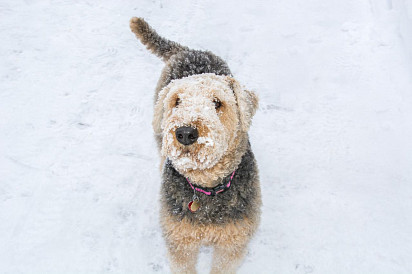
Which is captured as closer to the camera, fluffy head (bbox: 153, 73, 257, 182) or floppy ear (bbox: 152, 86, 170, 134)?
fluffy head (bbox: 153, 73, 257, 182)

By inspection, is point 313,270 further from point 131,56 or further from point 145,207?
point 131,56

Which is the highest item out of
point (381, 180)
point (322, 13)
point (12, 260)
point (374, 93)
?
point (322, 13)

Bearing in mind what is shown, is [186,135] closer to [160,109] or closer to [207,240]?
[160,109]

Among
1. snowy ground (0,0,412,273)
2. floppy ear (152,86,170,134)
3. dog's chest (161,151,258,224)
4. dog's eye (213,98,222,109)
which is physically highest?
dog's eye (213,98,222,109)

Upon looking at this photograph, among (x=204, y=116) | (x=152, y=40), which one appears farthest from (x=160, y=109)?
(x=152, y=40)

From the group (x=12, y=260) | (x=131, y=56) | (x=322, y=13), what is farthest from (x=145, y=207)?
(x=322, y=13)

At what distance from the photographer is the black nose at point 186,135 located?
200 cm

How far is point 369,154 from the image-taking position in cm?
430

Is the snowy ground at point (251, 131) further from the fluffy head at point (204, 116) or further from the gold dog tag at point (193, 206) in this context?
the fluffy head at point (204, 116)

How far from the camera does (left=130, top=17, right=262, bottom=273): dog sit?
212cm

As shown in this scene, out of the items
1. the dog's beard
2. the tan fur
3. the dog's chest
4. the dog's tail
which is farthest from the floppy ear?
the dog's tail

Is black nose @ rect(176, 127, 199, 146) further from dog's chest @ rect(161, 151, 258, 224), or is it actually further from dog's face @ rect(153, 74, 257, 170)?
dog's chest @ rect(161, 151, 258, 224)

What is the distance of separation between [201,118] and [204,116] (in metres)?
0.04

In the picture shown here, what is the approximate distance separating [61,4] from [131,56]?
2.31 metres
